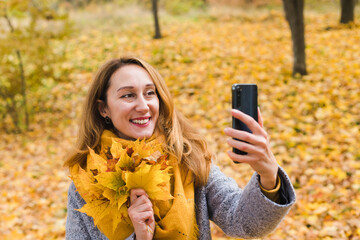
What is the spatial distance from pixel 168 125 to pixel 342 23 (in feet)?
32.0

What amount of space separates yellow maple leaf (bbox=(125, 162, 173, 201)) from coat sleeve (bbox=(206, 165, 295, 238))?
13.6 inches

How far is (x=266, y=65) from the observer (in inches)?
272

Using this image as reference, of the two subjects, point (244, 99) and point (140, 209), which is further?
point (140, 209)

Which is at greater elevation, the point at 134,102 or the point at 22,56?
the point at 22,56

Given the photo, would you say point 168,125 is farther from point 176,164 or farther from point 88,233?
point 88,233

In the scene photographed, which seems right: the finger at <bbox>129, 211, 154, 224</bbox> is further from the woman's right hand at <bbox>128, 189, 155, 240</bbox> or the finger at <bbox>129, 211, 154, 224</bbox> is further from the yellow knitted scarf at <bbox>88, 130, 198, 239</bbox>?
the yellow knitted scarf at <bbox>88, 130, 198, 239</bbox>

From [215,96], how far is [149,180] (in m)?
4.91

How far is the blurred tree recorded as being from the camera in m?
5.88

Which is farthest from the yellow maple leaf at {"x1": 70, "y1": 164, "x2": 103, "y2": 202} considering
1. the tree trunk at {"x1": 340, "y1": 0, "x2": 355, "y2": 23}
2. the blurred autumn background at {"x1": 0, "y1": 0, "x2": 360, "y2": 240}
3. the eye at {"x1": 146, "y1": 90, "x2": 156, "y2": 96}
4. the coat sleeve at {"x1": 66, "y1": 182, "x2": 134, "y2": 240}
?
the tree trunk at {"x1": 340, "y1": 0, "x2": 355, "y2": 23}

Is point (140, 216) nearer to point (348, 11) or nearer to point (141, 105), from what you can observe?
point (141, 105)

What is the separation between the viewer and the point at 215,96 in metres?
6.03

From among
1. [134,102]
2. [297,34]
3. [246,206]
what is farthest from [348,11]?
[246,206]

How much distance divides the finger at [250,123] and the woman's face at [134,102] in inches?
25.4

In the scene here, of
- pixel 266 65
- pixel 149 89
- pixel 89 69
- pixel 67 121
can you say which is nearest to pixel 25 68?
pixel 67 121
